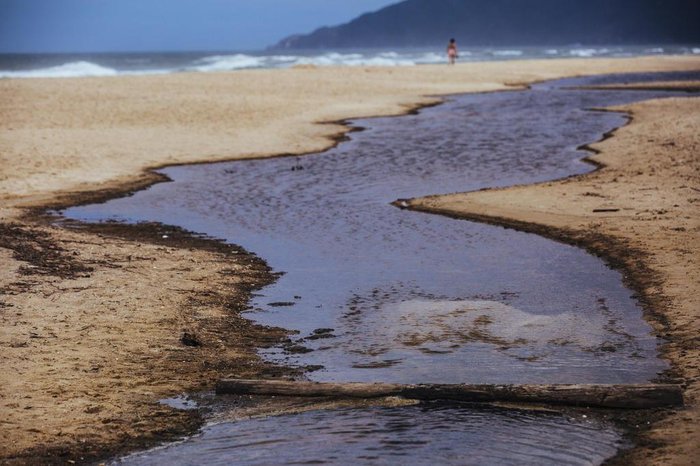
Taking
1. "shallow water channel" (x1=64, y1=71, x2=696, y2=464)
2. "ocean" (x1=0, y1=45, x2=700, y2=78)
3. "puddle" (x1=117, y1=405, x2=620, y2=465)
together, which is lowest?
"puddle" (x1=117, y1=405, x2=620, y2=465)

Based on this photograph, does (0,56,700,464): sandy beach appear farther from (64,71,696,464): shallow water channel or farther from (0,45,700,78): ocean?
(0,45,700,78): ocean

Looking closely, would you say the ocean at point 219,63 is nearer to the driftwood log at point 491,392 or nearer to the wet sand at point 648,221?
the wet sand at point 648,221

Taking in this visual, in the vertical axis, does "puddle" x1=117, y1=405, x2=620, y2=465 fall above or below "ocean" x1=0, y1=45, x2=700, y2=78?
below

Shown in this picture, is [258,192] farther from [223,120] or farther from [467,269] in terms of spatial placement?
[223,120]

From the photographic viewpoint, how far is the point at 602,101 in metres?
39.7

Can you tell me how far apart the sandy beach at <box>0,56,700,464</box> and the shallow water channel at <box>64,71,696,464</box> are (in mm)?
428

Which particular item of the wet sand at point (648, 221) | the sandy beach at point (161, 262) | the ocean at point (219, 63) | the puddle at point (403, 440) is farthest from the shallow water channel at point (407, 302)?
the ocean at point (219, 63)

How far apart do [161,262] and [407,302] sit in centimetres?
356

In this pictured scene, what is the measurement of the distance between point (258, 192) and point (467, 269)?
23.8ft

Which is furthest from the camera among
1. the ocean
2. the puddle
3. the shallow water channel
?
the ocean

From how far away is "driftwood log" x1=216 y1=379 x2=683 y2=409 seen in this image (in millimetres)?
7531

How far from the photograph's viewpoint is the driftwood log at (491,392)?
7.53m

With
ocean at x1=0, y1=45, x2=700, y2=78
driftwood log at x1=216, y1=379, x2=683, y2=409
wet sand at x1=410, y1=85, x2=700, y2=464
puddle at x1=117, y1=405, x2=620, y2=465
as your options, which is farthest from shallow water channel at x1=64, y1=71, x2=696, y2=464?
ocean at x1=0, y1=45, x2=700, y2=78

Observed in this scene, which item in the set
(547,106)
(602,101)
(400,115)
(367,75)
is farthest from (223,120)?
(367,75)
